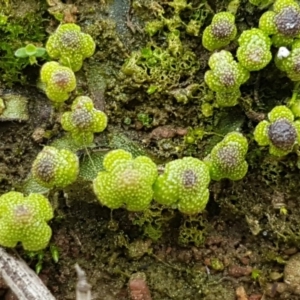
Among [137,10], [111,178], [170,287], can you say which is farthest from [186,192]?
[137,10]

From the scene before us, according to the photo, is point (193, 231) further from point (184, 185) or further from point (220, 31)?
point (220, 31)

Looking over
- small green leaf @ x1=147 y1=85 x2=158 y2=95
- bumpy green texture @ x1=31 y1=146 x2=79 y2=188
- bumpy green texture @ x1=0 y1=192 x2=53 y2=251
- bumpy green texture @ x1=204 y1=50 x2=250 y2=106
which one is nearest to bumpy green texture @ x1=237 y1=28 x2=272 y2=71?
bumpy green texture @ x1=204 y1=50 x2=250 y2=106

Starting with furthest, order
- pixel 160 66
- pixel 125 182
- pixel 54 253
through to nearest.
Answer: pixel 160 66
pixel 54 253
pixel 125 182

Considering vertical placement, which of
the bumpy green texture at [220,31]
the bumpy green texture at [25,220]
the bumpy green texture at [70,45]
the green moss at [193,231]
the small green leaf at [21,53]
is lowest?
the green moss at [193,231]

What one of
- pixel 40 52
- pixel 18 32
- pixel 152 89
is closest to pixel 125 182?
pixel 152 89

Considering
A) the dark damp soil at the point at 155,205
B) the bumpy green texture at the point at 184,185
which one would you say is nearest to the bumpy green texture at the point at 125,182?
the bumpy green texture at the point at 184,185

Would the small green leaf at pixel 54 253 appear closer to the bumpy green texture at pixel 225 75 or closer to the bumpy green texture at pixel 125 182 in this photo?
the bumpy green texture at pixel 125 182
